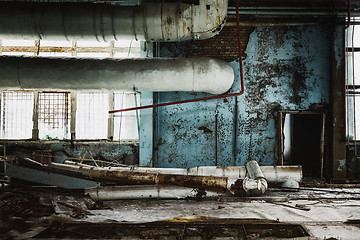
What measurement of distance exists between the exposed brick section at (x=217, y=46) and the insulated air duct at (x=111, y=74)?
0.97 m

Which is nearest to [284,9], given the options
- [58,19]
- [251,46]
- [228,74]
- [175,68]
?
[251,46]

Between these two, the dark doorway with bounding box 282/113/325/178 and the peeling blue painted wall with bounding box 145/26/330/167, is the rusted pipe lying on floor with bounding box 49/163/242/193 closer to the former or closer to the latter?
the peeling blue painted wall with bounding box 145/26/330/167

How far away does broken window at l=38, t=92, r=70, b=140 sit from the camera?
249 inches

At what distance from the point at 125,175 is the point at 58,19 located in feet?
10.1

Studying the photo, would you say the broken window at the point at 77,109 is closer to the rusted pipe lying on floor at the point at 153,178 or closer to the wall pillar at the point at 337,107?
the rusted pipe lying on floor at the point at 153,178

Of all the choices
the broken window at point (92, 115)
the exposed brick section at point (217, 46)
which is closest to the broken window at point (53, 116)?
the broken window at point (92, 115)

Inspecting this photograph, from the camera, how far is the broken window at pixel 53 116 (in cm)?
634

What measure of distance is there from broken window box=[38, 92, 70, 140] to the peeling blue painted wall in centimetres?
Result: 222

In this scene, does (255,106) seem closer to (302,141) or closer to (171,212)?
(302,141)

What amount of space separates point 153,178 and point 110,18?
300 cm

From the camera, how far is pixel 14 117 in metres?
6.33

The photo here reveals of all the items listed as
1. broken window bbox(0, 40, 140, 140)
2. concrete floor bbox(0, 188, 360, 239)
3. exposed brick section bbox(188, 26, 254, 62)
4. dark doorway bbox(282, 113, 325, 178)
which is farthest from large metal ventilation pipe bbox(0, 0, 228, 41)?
dark doorway bbox(282, 113, 325, 178)

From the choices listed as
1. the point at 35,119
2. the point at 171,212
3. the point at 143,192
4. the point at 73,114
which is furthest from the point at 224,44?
the point at 35,119

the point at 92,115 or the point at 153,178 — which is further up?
the point at 92,115
